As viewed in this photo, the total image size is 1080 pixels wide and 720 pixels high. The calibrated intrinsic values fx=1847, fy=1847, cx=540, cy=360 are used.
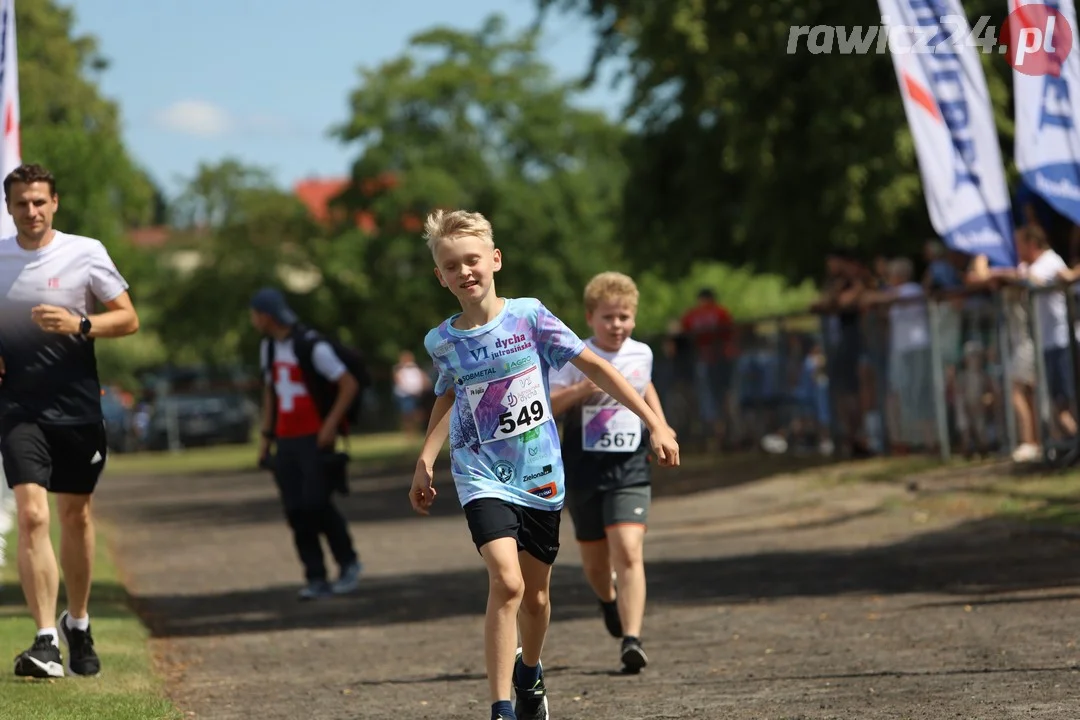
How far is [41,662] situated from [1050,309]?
9533mm

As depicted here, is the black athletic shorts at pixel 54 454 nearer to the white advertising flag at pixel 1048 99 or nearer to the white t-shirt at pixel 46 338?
the white t-shirt at pixel 46 338

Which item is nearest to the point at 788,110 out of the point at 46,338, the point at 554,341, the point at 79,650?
the point at 46,338

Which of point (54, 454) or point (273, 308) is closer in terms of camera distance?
point (54, 454)

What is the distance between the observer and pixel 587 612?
35.5ft

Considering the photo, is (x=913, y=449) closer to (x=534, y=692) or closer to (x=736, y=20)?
(x=736, y=20)

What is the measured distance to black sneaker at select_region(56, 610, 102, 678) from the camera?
27.8ft

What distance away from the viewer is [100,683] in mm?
8180

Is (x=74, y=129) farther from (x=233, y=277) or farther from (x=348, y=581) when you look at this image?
(x=233, y=277)

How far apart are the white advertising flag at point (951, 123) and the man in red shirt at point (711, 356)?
10.2 m

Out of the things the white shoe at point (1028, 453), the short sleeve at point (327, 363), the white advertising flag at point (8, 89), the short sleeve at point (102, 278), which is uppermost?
the white advertising flag at point (8, 89)

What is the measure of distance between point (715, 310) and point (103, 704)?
57.1 feet

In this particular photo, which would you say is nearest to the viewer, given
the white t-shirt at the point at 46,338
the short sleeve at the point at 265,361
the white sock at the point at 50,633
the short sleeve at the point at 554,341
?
the short sleeve at the point at 554,341

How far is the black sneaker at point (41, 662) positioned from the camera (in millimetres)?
8109

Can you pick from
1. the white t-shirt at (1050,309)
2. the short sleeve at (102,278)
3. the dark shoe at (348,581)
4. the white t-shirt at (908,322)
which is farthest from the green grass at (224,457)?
the short sleeve at (102,278)
